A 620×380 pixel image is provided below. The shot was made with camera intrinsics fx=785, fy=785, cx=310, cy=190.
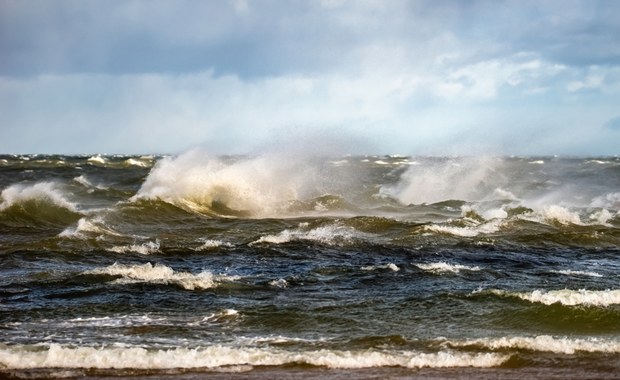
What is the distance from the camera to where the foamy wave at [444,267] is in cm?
1577

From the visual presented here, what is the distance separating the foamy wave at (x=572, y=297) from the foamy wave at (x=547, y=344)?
7.07ft

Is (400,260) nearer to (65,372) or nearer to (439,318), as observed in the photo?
(439,318)

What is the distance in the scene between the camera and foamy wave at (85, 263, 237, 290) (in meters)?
14.1

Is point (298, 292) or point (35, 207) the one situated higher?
point (35, 207)

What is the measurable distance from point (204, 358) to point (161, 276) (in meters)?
5.57

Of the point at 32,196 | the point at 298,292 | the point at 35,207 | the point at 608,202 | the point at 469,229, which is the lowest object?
the point at 298,292

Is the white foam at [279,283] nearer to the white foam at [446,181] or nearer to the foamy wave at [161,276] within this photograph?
the foamy wave at [161,276]

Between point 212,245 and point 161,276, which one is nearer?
point 161,276

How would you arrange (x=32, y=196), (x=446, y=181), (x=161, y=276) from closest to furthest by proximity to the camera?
1. (x=161, y=276)
2. (x=32, y=196)
3. (x=446, y=181)

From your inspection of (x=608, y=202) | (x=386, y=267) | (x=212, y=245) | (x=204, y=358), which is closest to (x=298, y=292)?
(x=386, y=267)

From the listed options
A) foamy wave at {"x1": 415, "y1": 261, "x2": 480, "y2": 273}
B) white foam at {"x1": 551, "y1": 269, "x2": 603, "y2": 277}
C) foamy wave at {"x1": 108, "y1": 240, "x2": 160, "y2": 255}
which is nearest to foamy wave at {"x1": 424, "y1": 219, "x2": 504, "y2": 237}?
foamy wave at {"x1": 415, "y1": 261, "x2": 480, "y2": 273}

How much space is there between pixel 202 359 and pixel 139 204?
2015 cm

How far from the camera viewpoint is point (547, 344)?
10102mm

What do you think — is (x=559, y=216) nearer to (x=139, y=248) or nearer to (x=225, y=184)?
(x=225, y=184)
